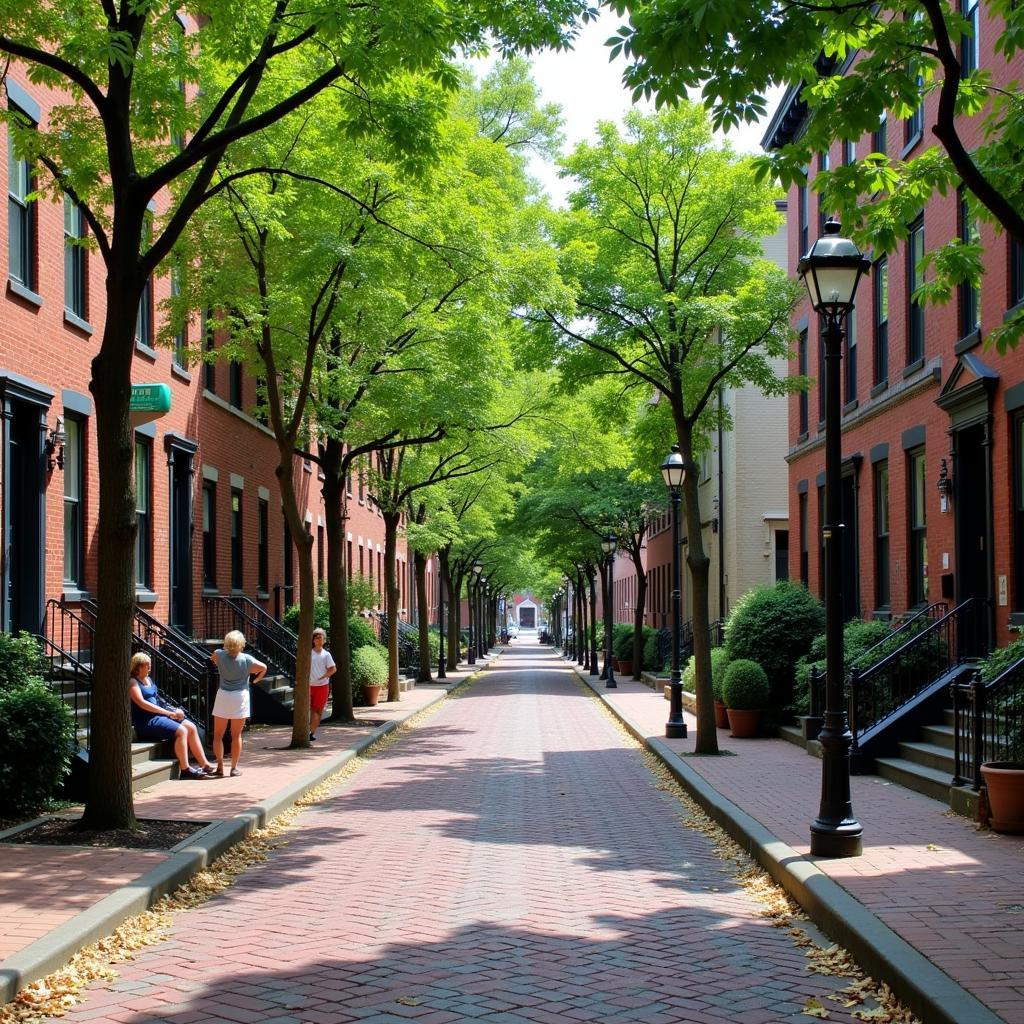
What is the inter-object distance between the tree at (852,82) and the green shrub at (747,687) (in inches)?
449

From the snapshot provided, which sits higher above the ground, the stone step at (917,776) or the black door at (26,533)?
the black door at (26,533)

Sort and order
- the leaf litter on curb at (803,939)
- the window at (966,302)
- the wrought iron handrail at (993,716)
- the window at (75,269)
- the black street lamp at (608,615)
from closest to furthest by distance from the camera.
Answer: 1. the leaf litter on curb at (803,939)
2. the wrought iron handrail at (993,716)
3. the window at (966,302)
4. the window at (75,269)
5. the black street lamp at (608,615)

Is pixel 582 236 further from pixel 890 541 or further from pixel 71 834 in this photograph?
pixel 71 834

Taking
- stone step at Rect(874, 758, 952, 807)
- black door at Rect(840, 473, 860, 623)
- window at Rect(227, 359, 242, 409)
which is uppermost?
window at Rect(227, 359, 242, 409)

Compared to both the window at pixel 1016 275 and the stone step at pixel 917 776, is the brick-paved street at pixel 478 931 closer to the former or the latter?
the stone step at pixel 917 776

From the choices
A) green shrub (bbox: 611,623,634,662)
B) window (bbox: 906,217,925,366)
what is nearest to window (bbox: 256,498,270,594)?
window (bbox: 906,217,925,366)

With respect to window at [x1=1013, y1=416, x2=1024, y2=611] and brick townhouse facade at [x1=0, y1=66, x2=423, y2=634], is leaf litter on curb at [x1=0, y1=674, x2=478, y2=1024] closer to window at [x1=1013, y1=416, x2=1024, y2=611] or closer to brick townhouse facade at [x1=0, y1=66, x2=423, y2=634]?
brick townhouse facade at [x1=0, y1=66, x2=423, y2=634]

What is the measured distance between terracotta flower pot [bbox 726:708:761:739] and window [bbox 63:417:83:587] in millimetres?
10233

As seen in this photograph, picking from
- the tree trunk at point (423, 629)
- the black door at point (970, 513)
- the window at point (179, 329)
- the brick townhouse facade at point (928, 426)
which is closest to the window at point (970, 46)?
the brick townhouse facade at point (928, 426)

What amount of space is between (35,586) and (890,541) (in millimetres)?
12893

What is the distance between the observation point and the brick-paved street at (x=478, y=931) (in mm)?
5973

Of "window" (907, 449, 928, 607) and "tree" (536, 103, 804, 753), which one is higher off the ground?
"tree" (536, 103, 804, 753)

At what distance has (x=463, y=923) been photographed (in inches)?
303

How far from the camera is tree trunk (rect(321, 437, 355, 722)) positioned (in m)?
22.1
